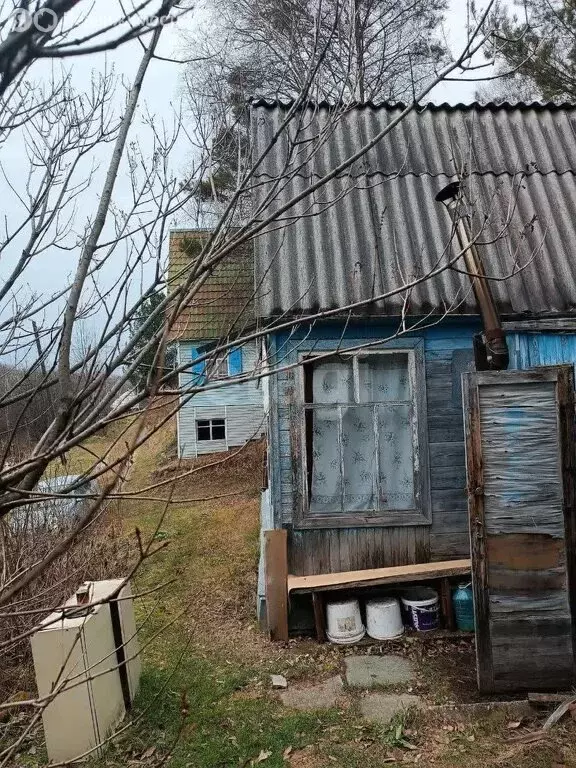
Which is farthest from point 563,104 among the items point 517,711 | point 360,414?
point 517,711

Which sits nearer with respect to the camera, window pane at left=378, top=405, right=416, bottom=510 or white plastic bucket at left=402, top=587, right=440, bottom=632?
white plastic bucket at left=402, top=587, right=440, bottom=632

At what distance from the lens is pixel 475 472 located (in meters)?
4.70

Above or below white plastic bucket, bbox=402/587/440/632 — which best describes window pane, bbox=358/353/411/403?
above

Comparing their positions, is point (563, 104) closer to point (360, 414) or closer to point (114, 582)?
point (360, 414)

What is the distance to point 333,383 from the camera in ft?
19.1

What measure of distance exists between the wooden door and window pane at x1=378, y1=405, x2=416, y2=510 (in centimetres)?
112

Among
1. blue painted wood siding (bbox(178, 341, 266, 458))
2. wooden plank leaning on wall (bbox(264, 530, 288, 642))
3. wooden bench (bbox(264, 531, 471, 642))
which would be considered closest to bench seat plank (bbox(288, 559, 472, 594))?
wooden bench (bbox(264, 531, 471, 642))

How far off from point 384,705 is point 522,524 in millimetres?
1687

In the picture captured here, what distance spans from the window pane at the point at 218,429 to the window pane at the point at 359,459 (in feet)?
41.1

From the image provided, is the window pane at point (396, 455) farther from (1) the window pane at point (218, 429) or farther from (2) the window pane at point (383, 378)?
(1) the window pane at point (218, 429)

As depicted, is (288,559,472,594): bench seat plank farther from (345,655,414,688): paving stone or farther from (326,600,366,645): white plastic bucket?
(345,655,414,688): paving stone

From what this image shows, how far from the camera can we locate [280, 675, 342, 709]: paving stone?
4641 millimetres

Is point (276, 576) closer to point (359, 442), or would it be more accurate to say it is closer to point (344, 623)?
point (344, 623)

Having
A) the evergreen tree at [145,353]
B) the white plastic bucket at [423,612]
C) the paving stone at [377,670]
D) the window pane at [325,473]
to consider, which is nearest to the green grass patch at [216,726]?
the paving stone at [377,670]
